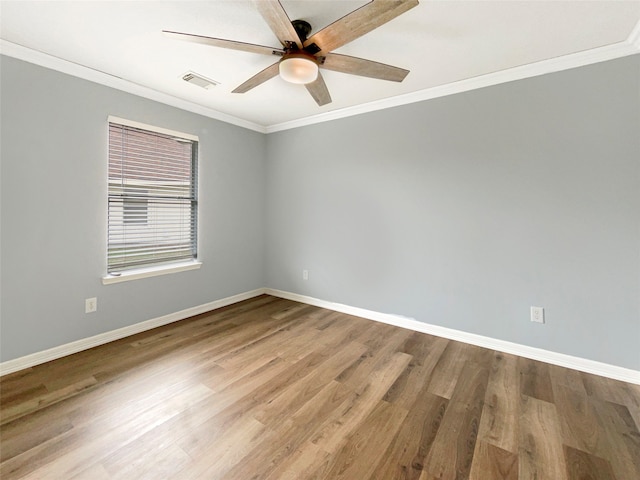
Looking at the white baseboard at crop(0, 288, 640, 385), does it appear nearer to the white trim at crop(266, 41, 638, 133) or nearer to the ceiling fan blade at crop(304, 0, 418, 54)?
the white trim at crop(266, 41, 638, 133)

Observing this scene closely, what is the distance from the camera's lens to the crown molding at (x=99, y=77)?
6.98ft

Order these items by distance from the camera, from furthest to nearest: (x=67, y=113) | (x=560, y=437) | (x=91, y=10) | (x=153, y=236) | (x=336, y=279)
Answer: (x=336, y=279) → (x=153, y=236) → (x=67, y=113) → (x=91, y=10) → (x=560, y=437)

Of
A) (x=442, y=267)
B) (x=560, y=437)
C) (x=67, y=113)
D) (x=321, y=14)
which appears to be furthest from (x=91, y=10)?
(x=560, y=437)

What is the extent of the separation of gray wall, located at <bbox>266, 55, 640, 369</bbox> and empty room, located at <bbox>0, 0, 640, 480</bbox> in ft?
0.06

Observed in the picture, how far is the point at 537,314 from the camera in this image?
243 cm

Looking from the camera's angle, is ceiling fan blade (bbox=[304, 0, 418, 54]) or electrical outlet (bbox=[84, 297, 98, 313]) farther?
electrical outlet (bbox=[84, 297, 98, 313])

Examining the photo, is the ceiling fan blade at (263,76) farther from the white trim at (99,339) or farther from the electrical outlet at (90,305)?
the white trim at (99,339)

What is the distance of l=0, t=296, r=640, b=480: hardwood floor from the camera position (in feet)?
4.54

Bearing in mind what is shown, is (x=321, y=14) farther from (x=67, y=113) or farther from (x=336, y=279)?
(x=336, y=279)

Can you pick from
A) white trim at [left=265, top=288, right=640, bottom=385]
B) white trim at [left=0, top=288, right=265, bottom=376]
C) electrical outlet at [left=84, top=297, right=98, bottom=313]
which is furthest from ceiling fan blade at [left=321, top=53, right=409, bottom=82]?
white trim at [left=0, top=288, right=265, bottom=376]

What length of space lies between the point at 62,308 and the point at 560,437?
3709 mm

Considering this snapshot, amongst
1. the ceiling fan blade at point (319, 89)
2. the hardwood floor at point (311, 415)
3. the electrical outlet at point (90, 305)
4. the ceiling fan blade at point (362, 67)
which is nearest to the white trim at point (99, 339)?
the hardwood floor at point (311, 415)

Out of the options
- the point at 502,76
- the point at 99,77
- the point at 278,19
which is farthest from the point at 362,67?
the point at 99,77

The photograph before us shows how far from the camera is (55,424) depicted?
163 cm
